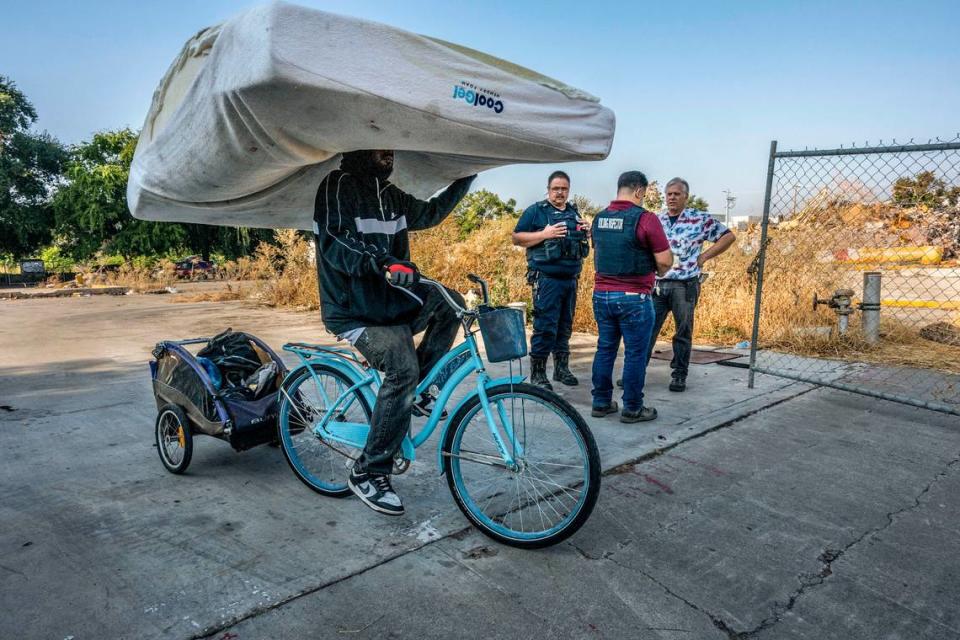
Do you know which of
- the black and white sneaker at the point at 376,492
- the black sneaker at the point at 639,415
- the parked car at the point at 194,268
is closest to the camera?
the black and white sneaker at the point at 376,492

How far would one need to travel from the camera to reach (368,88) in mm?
2336

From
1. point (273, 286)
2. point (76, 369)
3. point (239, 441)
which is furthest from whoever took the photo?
point (273, 286)

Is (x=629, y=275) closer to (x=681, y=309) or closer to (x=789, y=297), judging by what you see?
(x=681, y=309)

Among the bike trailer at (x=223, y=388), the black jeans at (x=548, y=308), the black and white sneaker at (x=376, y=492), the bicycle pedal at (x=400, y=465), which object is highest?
the black jeans at (x=548, y=308)

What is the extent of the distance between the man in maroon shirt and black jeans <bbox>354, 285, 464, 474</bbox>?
1.75m

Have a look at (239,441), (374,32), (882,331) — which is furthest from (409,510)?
(882,331)

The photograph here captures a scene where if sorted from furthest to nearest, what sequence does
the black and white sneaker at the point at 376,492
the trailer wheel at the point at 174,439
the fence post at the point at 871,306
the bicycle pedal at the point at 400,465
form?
the fence post at the point at 871,306
the trailer wheel at the point at 174,439
the bicycle pedal at the point at 400,465
the black and white sneaker at the point at 376,492

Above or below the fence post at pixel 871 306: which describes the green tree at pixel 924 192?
above

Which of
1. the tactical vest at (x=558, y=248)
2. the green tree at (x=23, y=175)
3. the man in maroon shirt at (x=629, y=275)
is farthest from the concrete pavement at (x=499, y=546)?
the green tree at (x=23, y=175)

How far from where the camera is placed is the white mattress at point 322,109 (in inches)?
87.4

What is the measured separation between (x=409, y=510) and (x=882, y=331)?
24.2 feet

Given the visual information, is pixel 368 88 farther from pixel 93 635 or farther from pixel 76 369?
pixel 76 369

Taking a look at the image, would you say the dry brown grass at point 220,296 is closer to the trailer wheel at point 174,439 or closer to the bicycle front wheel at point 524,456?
the trailer wheel at point 174,439

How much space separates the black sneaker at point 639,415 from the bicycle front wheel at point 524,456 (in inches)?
58.0
